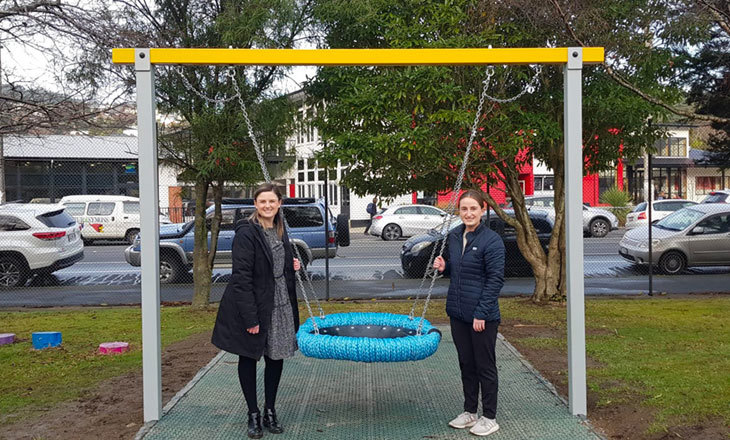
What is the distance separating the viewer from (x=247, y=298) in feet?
15.2

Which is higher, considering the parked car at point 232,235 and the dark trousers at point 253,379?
the parked car at point 232,235

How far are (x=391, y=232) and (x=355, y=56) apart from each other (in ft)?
50.2

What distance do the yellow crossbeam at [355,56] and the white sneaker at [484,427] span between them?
8.31 ft

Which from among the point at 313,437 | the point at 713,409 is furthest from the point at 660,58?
the point at 313,437

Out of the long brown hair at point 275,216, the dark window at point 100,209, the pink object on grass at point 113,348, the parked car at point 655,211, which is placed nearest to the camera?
the long brown hair at point 275,216

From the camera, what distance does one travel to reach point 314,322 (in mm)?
5172

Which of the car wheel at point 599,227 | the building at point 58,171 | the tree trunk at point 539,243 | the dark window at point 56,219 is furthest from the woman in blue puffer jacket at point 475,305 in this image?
the car wheel at point 599,227

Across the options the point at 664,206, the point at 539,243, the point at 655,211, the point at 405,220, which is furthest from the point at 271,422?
the point at 664,206

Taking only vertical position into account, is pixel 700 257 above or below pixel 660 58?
below

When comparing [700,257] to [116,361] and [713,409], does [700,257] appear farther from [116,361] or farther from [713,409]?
[116,361]

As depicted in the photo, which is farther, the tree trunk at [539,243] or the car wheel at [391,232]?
Result: the car wheel at [391,232]

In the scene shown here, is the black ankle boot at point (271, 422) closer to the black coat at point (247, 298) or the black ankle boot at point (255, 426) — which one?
the black ankle boot at point (255, 426)

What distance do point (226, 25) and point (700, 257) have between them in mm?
10821

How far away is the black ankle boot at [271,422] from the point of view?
16.0 ft
